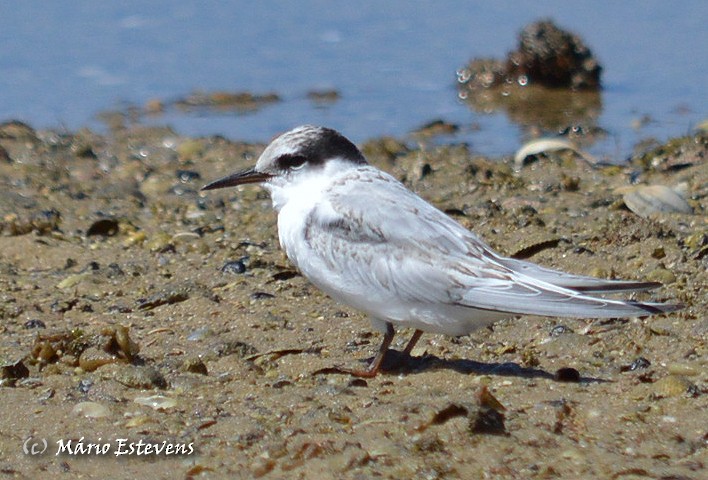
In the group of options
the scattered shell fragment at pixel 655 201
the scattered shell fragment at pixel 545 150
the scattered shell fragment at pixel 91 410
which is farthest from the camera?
the scattered shell fragment at pixel 545 150

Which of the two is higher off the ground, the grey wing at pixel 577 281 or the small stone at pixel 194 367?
the grey wing at pixel 577 281

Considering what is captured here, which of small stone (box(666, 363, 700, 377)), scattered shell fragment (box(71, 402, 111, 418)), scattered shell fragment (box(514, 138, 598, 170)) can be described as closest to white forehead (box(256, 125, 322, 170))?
scattered shell fragment (box(71, 402, 111, 418))

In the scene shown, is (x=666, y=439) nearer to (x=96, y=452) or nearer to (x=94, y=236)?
(x=96, y=452)

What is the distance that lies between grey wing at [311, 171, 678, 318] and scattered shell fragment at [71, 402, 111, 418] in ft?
3.24

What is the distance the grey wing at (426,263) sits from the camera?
4273 millimetres

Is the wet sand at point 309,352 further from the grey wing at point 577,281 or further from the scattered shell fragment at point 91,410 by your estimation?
the grey wing at point 577,281

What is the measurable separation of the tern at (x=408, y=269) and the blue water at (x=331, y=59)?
4.68 metres

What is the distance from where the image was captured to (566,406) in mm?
4008

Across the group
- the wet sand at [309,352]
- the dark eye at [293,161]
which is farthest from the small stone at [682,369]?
the dark eye at [293,161]

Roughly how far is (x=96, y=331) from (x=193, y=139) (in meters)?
4.61

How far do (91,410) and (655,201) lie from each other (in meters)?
3.48

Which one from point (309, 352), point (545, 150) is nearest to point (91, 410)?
point (309, 352)

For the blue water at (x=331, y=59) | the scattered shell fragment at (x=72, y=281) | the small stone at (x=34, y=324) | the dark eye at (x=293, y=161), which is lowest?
the small stone at (x=34, y=324)

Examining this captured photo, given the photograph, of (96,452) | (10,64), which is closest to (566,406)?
(96,452)
